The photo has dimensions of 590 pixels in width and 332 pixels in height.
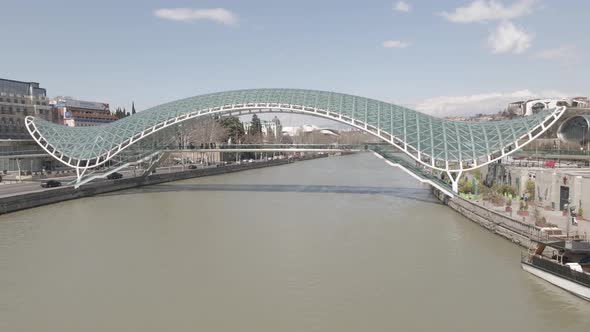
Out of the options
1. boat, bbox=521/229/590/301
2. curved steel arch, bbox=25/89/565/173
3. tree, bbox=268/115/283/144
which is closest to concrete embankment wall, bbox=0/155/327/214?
curved steel arch, bbox=25/89/565/173

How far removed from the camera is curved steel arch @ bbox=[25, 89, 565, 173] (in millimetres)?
24625

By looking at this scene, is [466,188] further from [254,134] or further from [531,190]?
[254,134]

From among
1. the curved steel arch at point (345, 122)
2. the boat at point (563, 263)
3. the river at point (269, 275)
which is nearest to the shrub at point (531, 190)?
the curved steel arch at point (345, 122)

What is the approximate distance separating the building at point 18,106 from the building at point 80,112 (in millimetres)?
10756

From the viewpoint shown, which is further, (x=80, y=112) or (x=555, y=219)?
(x=80, y=112)

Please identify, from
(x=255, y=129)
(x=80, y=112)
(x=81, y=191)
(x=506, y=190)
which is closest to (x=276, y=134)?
(x=255, y=129)

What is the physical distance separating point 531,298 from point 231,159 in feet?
198

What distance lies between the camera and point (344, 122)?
2717cm

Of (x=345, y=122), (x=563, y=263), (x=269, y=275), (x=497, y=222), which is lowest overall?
(x=269, y=275)

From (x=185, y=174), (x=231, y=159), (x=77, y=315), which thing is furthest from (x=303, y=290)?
(x=231, y=159)

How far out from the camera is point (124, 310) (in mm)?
10070

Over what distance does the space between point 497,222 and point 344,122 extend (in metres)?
12.4

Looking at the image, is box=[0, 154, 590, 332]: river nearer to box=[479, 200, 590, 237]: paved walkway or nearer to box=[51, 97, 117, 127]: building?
box=[479, 200, 590, 237]: paved walkway

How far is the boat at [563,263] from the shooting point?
34.2 ft
